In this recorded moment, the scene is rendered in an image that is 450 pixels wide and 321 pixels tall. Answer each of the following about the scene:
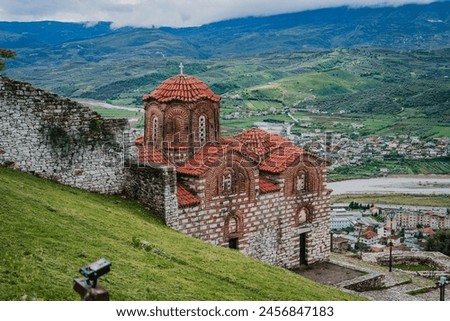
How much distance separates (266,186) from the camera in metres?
25.5

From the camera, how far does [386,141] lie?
118375 mm

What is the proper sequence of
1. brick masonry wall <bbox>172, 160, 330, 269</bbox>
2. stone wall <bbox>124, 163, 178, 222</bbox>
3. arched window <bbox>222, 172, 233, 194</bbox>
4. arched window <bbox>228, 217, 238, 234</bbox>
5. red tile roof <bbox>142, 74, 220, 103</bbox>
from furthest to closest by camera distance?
red tile roof <bbox>142, 74, 220, 103</bbox> → arched window <bbox>228, 217, 238, 234</bbox> → arched window <bbox>222, 172, 233, 194</bbox> → brick masonry wall <bbox>172, 160, 330, 269</bbox> → stone wall <bbox>124, 163, 178, 222</bbox>

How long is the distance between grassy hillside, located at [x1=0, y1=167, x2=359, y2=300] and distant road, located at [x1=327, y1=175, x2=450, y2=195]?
73672 mm

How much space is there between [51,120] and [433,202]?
7277 cm

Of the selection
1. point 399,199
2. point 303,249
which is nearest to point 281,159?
point 303,249

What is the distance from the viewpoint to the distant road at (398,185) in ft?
291

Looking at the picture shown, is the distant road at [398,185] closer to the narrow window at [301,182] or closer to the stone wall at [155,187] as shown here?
the narrow window at [301,182]

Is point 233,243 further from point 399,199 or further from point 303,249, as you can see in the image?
point 399,199

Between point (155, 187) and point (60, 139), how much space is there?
394cm

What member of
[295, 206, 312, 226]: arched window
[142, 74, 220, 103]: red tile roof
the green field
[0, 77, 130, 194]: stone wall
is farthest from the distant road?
[0, 77, 130, 194]: stone wall

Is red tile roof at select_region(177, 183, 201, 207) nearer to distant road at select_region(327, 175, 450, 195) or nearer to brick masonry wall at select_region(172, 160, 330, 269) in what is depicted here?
brick masonry wall at select_region(172, 160, 330, 269)

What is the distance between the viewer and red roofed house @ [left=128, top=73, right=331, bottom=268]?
22672mm

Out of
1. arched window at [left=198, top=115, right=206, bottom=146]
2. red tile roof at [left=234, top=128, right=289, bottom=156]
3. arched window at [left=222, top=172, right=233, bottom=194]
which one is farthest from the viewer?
red tile roof at [left=234, top=128, right=289, bottom=156]
